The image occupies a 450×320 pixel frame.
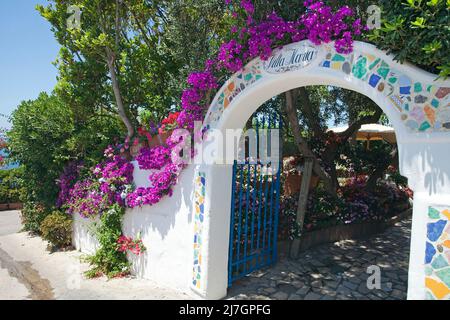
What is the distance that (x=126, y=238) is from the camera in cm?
566

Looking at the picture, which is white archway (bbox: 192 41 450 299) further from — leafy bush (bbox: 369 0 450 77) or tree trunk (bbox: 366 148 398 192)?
tree trunk (bbox: 366 148 398 192)

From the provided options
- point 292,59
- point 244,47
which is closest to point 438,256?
point 292,59

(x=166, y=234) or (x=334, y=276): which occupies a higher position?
(x=166, y=234)

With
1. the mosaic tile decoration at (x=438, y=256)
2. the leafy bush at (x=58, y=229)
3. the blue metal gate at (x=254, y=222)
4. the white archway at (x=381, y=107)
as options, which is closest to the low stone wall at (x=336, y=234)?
the blue metal gate at (x=254, y=222)

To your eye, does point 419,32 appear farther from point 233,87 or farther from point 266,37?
point 233,87

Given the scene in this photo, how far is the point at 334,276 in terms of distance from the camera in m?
5.20

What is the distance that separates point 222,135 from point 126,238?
2.74m

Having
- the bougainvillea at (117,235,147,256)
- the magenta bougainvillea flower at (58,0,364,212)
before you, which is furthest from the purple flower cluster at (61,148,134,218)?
the bougainvillea at (117,235,147,256)

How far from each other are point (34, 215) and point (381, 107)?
9.11 m

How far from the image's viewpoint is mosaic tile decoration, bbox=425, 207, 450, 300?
2.52 metres

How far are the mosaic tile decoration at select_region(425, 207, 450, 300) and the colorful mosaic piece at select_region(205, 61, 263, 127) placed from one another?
2386 mm

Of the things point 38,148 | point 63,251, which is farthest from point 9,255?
point 38,148

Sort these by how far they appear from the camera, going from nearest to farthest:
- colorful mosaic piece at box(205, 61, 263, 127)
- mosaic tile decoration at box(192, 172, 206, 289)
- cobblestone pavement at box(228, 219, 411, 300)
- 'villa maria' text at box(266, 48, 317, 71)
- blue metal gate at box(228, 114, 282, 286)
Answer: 'villa maria' text at box(266, 48, 317, 71) < colorful mosaic piece at box(205, 61, 263, 127) < mosaic tile decoration at box(192, 172, 206, 289) < cobblestone pavement at box(228, 219, 411, 300) < blue metal gate at box(228, 114, 282, 286)

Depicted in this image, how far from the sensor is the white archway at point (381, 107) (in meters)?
2.58
